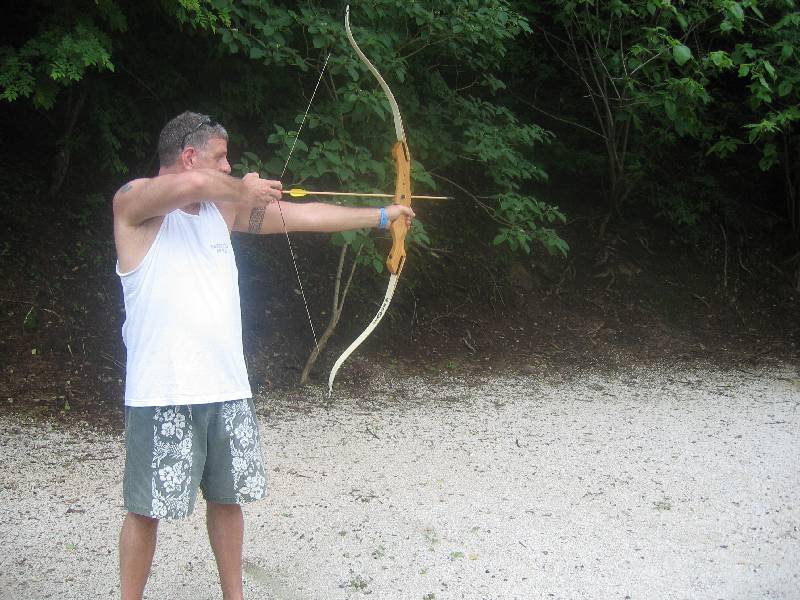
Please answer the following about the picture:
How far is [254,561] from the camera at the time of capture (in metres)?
2.69

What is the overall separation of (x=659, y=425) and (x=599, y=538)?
1.62 meters

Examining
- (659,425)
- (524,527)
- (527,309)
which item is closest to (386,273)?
(527,309)

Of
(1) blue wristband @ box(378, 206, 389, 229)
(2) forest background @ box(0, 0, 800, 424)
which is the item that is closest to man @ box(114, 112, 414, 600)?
(1) blue wristband @ box(378, 206, 389, 229)

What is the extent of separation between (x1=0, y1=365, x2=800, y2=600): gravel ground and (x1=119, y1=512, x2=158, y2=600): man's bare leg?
0.47 metres

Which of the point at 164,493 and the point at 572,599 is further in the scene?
the point at 572,599

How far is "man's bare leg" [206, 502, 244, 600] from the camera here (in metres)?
2.14

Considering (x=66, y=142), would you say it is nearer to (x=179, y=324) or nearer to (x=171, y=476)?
(x=179, y=324)

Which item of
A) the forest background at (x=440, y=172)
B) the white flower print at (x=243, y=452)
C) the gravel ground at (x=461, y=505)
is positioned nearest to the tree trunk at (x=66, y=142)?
the forest background at (x=440, y=172)

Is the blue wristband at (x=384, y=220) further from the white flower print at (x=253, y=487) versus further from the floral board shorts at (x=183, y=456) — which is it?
the white flower print at (x=253, y=487)

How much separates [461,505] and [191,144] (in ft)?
5.95

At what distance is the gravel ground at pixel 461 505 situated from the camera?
260 centimetres

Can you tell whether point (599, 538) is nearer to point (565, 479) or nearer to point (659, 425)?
point (565, 479)

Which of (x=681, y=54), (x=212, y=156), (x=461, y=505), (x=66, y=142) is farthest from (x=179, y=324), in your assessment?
(x=681, y=54)

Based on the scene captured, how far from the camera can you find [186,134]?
6.69 feet
